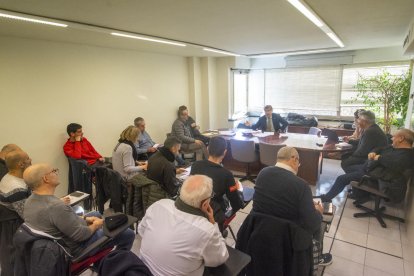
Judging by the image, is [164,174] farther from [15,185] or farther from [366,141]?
[366,141]

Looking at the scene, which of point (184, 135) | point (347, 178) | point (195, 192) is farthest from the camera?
point (184, 135)

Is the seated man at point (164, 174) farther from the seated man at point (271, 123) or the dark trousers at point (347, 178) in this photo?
the seated man at point (271, 123)

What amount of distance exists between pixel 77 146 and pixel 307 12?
12.0ft

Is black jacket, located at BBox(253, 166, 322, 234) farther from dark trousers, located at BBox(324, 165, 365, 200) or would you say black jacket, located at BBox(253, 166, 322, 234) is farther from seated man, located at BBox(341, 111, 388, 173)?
seated man, located at BBox(341, 111, 388, 173)

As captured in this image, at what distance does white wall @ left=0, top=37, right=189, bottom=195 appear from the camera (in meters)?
3.59

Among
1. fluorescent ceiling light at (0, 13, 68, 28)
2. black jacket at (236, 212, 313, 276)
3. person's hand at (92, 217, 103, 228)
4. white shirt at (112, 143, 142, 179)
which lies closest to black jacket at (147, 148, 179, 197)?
white shirt at (112, 143, 142, 179)

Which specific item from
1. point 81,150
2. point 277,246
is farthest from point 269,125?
point 277,246

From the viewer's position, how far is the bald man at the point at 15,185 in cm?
201

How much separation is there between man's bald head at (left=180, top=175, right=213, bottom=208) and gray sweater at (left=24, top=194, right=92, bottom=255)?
91cm

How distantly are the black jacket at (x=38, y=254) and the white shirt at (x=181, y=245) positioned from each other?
636 mm

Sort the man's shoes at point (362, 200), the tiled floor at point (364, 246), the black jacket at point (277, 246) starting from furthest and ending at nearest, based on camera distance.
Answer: the man's shoes at point (362, 200) < the tiled floor at point (364, 246) < the black jacket at point (277, 246)

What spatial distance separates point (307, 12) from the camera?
2.67 meters

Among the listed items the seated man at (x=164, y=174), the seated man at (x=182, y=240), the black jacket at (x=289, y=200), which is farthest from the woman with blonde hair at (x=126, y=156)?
the black jacket at (x=289, y=200)

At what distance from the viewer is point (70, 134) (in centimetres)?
404
